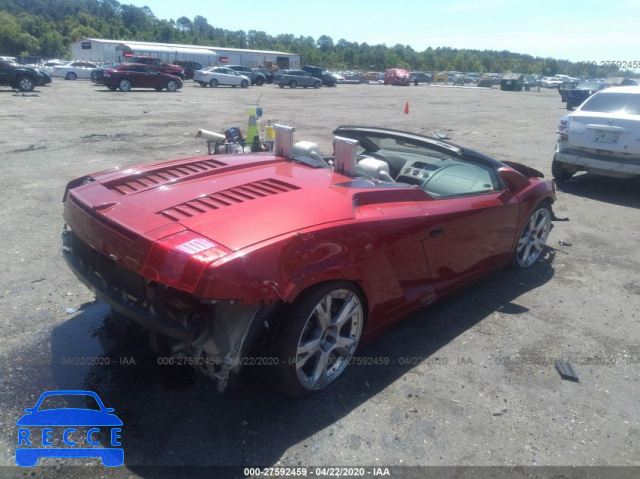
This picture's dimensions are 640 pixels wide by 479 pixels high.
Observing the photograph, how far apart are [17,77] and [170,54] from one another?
A: 3244cm

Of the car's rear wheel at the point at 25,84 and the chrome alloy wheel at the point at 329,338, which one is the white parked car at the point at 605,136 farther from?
the car's rear wheel at the point at 25,84

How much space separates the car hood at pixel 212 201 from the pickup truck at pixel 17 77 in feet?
81.4

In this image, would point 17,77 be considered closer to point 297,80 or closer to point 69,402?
point 297,80

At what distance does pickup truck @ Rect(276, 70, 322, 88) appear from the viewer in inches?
1524

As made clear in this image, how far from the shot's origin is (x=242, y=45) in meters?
121

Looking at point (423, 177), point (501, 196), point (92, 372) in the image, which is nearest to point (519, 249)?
point (501, 196)

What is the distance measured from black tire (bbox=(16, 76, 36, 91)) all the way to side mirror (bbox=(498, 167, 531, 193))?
25.9m

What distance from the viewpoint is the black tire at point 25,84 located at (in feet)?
78.1

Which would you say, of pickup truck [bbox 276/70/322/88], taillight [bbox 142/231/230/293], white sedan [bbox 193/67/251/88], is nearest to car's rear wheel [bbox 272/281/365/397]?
taillight [bbox 142/231/230/293]

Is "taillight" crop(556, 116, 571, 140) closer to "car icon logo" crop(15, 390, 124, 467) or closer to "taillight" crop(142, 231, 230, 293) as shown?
"taillight" crop(142, 231, 230, 293)

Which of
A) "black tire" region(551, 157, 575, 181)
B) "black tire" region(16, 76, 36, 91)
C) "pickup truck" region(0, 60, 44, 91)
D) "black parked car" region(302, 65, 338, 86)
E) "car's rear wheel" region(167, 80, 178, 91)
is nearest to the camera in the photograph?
"black tire" region(551, 157, 575, 181)

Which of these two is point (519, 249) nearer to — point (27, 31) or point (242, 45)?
point (27, 31)

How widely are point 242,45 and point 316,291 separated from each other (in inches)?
5061

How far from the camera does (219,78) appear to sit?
36.0 meters
